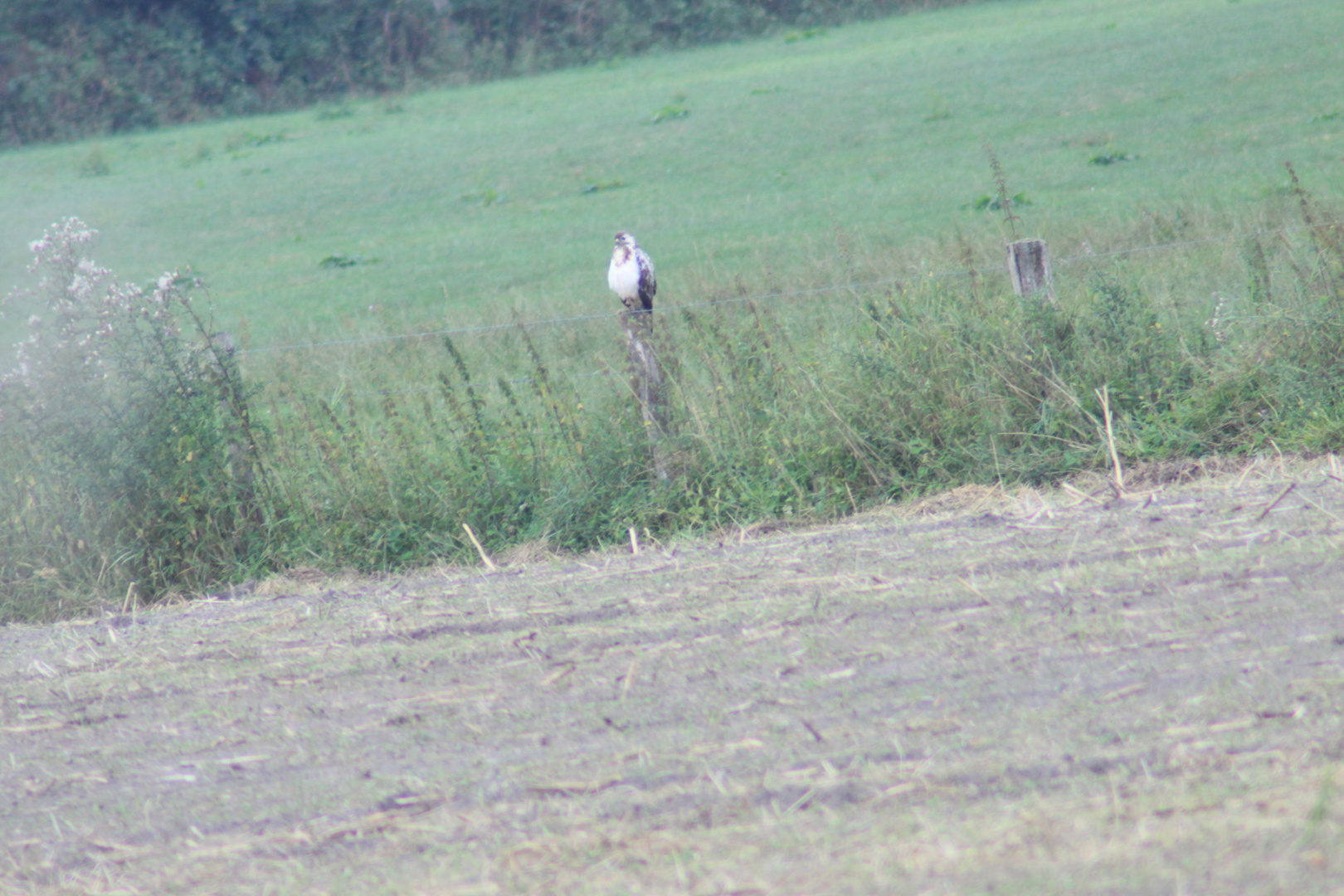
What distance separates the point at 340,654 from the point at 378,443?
245 centimetres

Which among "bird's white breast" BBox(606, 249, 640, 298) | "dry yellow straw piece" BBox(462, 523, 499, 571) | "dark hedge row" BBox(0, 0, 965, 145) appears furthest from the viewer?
"dark hedge row" BBox(0, 0, 965, 145)

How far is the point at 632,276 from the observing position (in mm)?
6527

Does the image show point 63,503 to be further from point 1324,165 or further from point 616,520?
point 1324,165

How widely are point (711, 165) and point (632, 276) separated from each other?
13107mm

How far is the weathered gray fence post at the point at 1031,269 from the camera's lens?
677cm

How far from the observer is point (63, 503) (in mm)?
6469

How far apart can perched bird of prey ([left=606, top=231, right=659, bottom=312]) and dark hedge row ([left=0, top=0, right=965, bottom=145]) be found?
1081 inches

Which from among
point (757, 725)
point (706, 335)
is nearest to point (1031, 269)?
point (706, 335)

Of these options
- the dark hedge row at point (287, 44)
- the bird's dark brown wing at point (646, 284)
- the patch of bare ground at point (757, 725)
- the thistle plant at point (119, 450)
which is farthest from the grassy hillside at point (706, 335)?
the dark hedge row at point (287, 44)

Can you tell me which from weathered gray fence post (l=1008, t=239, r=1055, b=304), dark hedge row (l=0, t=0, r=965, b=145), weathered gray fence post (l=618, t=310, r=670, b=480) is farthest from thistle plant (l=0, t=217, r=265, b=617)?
dark hedge row (l=0, t=0, r=965, b=145)

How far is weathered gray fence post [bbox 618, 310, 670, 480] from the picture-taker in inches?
256

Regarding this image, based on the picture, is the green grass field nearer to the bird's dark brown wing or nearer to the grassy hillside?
the grassy hillside

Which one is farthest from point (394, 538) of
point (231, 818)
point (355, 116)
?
point (355, 116)

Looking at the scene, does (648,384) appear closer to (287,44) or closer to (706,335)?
(706,335)
